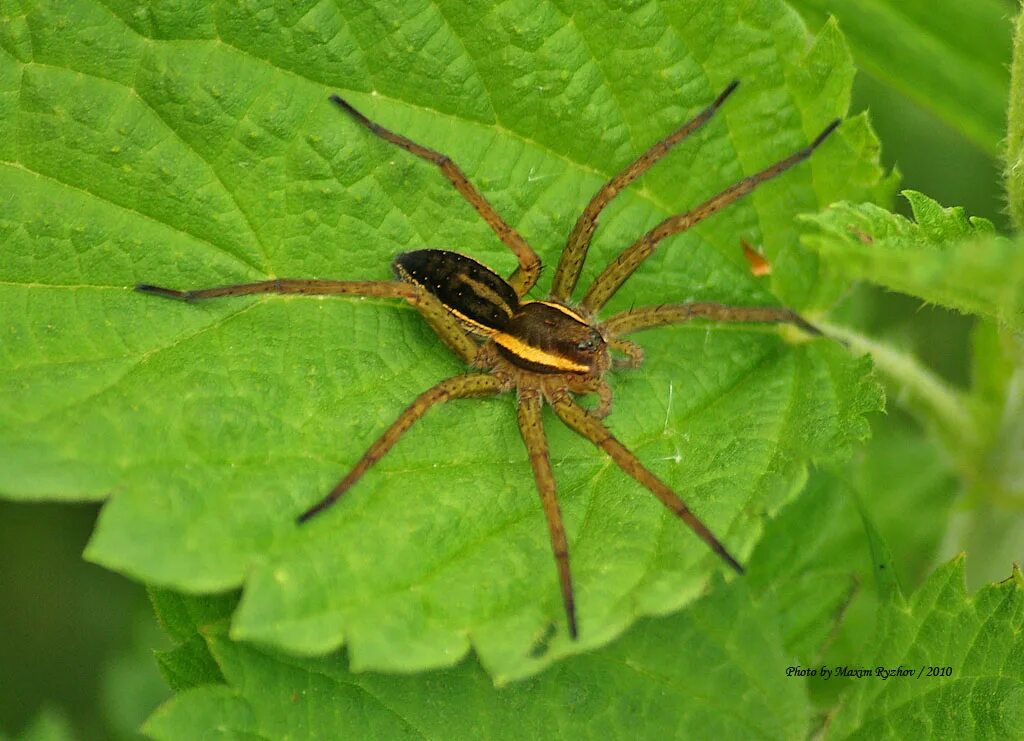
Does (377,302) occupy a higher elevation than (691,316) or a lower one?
lower

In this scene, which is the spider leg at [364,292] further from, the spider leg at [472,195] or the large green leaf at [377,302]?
the spider leg at [472,195]

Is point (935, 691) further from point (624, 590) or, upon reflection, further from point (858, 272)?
point (858, 272)

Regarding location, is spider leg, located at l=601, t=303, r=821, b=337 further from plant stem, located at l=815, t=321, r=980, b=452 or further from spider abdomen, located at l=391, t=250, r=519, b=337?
spider abdomen, located at l=391, t=250, r=519, b=337

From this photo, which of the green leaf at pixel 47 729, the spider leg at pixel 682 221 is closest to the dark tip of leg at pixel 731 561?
the spider leg at pixel 682 221

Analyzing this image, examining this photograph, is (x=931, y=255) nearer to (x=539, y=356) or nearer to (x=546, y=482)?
(x=546, y=482)

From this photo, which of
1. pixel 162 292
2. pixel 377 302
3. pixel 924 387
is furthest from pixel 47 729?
pixel 924 387

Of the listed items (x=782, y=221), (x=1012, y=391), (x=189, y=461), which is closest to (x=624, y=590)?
(x=189, y=461)

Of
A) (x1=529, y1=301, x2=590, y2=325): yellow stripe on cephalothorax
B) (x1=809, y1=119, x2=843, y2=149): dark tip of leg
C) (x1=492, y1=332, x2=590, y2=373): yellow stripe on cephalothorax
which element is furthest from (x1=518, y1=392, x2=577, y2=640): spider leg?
(x1=809, y1=119, x2=843, y2=149): dark tip of leg
